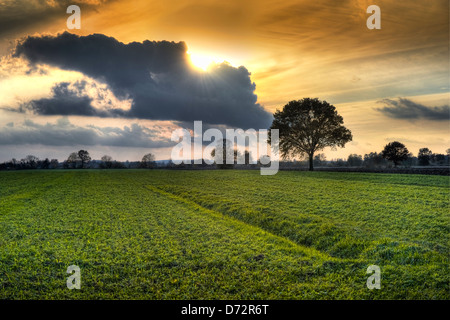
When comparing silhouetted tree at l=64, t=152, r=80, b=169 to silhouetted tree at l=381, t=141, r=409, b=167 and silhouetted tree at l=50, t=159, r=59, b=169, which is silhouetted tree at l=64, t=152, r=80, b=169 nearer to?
silhouetted tree at l=50, t=159, r=59, b=169

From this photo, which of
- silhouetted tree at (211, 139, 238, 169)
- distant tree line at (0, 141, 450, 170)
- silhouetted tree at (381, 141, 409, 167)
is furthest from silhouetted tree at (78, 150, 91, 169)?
silhouetted tree at (381, 141, 409, 167)

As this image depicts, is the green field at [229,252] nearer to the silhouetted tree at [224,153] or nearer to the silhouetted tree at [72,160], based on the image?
the silhouetted tree at [224,153]

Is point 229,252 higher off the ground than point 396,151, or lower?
lower

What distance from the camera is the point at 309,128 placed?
7612cm

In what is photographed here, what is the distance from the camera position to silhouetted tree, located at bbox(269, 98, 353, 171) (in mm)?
74875

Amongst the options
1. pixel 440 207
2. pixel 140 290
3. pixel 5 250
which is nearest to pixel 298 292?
pixel 140 290

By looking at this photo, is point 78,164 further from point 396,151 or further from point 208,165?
point 396,151

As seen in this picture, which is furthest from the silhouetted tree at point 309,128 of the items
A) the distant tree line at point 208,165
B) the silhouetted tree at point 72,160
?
the silhouetted tree at point 72,160

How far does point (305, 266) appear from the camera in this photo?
1096 centimetres

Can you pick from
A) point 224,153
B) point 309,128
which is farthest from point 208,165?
point 309,128

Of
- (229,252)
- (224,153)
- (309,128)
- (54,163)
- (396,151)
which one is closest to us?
(229,252)

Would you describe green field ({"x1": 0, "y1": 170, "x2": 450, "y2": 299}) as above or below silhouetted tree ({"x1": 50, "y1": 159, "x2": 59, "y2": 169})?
below
